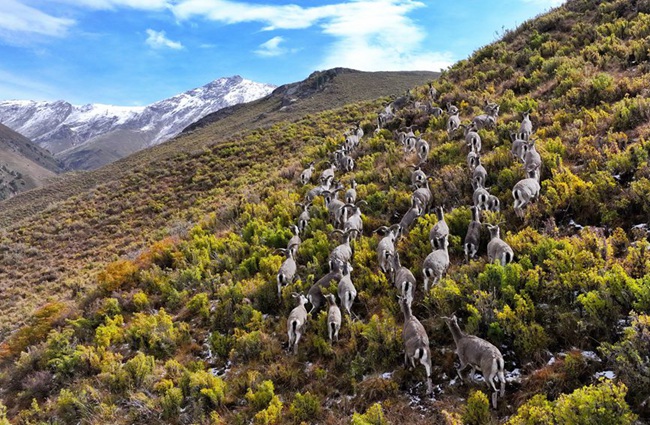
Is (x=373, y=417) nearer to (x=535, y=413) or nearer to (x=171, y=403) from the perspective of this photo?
(x=535, y=413)

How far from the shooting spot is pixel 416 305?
24.9ft

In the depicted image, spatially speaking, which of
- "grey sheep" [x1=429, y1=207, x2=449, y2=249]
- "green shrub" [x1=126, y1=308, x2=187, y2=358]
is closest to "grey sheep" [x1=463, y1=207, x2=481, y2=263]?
"grey sheep" [x1=429, y1=207, x2=449, y2=249]

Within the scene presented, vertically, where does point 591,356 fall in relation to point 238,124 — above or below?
below

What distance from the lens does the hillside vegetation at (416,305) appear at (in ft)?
17.8

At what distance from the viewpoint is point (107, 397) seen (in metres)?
8.00

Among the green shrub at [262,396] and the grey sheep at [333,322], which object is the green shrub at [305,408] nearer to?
the green shrub at [262,396]

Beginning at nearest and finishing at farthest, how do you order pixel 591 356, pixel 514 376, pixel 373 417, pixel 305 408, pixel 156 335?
pixel 591 356
pixel 373 417
pixel 514 376
pixel 305 408
pixel 156 335

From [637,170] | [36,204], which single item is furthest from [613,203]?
[36,204]

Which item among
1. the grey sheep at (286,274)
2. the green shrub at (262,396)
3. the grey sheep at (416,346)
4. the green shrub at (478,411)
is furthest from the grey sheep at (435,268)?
the grey sheep at (286,274)

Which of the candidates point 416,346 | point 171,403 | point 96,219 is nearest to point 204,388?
point 171,403

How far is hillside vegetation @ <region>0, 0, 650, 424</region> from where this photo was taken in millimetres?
5414

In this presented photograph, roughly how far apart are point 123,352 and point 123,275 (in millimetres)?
4686

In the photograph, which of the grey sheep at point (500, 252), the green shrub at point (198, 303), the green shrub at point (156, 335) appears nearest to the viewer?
the grey sheep at point (500, 252)

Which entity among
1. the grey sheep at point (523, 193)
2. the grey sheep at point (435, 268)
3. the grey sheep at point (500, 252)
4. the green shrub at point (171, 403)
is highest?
the grey sheep at point (523, 193)
